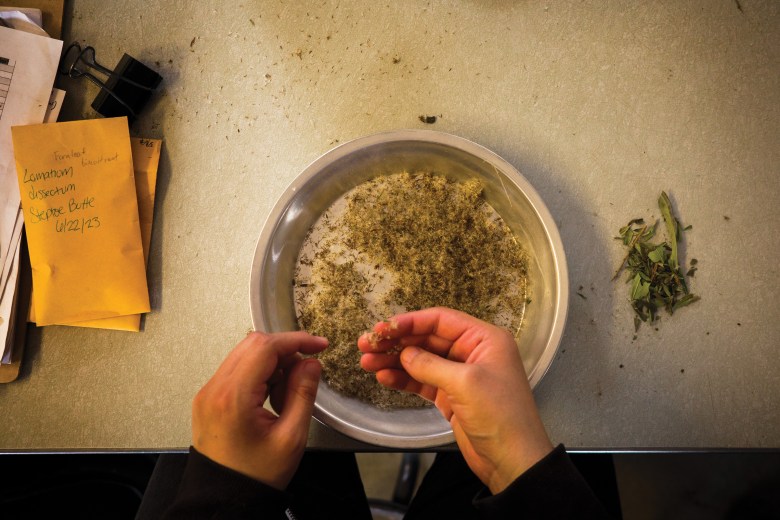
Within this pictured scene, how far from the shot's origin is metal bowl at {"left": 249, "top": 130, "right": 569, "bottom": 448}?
70 cm

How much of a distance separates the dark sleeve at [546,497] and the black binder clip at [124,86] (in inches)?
35.3

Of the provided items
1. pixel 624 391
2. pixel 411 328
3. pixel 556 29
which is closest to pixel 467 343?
pixel 411 328

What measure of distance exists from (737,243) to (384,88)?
708 millimetres

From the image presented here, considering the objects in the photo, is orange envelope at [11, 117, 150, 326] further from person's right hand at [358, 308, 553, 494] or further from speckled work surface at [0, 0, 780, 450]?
person's right hand at [358, 308, 553, 494]

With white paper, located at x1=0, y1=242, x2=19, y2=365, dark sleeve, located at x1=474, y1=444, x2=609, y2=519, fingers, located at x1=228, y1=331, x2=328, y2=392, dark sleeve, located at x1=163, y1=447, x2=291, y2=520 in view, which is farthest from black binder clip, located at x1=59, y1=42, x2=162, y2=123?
dark sleeve, located at x1=474, y1=444, x2=609, y2=519

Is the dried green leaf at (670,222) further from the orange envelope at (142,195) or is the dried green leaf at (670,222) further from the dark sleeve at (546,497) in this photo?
the orange envelope at (142,195)

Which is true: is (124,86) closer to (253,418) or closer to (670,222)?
(253,418)

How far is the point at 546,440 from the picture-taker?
583 millimetres

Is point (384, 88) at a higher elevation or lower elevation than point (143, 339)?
higher

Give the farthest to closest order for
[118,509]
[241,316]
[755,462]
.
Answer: [755,462] → [118,509] → [241,316]

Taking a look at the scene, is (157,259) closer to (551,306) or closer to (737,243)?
(551,306)

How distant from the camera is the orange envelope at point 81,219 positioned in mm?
827

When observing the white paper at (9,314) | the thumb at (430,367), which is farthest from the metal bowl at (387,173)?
the white paper at (9,314)

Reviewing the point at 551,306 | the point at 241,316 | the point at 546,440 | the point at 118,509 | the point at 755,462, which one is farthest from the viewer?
the point at 755,462
